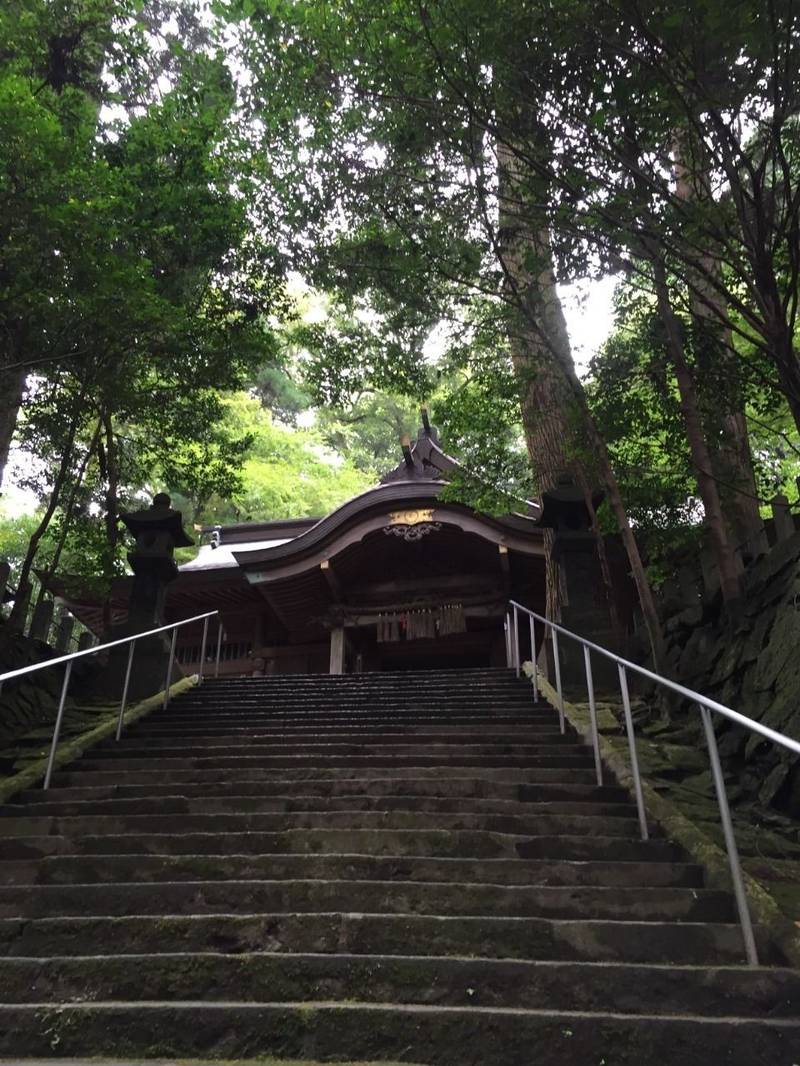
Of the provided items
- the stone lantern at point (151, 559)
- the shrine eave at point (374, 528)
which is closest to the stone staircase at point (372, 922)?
the stone lantern at point (151, 559)

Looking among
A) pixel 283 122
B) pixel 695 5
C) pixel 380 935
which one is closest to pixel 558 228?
pixel 695 5

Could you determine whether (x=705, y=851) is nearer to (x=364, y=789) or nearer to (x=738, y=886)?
(x=738, y=886)

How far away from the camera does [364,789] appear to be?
4.52m

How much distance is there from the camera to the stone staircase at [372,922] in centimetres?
233

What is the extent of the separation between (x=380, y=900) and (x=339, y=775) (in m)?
1.61

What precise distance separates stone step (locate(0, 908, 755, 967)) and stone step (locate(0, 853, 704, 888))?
0.44m

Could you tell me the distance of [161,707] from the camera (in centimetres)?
711

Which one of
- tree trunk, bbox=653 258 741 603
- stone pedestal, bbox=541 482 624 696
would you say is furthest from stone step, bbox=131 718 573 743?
tree trunk, bbox=653 258 741 603

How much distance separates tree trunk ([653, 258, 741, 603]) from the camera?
5.70 meters

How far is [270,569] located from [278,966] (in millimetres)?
8666

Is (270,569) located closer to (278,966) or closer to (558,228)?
(558,228)

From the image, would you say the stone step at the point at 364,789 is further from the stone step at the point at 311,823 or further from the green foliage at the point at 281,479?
the green foliage at the point at 281,479

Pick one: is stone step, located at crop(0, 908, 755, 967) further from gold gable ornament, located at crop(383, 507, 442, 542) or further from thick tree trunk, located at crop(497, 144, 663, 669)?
gold gable ornament, located at crop(383, 507, 442, 542)

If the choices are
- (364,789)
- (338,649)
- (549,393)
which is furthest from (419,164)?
(338,649)
